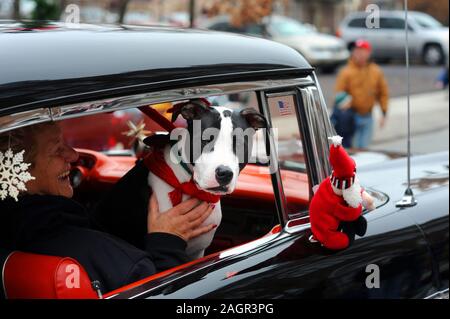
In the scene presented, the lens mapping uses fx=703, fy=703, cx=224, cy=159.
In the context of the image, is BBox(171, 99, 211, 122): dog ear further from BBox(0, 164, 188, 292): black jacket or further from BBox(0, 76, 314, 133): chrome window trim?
BBox(0, 164, 188, 292): black jacket

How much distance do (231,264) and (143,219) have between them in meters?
0.47

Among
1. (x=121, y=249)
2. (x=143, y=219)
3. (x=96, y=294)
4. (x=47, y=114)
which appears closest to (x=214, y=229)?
(x=143, y=219)

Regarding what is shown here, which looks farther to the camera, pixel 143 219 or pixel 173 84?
pixel 143 219

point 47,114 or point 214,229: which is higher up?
point 47,114

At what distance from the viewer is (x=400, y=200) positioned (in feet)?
9.06

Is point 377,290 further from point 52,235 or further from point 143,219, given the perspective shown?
point 52,235

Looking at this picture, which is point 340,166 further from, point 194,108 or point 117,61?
point 117,61

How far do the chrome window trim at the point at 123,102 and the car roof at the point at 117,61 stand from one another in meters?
0.01

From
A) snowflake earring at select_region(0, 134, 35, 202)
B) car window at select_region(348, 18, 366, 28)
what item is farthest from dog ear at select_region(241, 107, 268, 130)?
car window at select_region(348, 18, 366, 28)

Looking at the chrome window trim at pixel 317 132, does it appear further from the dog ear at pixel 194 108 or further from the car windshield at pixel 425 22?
the car windshield at pixel 425 22

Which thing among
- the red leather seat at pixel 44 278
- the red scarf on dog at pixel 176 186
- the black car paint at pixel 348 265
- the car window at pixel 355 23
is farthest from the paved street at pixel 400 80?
the red leather seat at pixel 44 278

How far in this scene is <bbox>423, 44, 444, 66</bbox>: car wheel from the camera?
21156 millimetres

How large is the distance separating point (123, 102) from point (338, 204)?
738 mm
